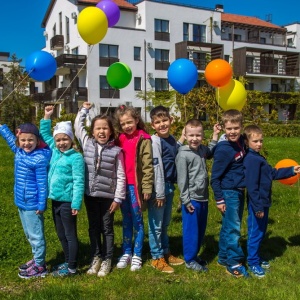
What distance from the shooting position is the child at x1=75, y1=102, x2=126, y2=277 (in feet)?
13.7

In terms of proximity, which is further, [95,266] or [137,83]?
[137,83]

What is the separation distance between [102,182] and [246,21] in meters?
44.5

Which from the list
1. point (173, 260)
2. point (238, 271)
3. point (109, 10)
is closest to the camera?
point (238, 271)

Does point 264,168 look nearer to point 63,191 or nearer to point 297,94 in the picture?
point 63,191

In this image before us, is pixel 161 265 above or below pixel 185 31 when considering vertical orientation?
below

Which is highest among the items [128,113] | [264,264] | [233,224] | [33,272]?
[128,113]

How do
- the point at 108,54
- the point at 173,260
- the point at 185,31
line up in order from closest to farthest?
the point at 173,260 < the point at 108,54 < the point at 185,31

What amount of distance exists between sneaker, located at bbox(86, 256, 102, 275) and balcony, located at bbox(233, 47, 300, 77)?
37.3m

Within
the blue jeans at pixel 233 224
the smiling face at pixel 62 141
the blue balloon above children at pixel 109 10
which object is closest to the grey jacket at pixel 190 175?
the blue jeans at pixel 233 224

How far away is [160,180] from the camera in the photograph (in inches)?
169

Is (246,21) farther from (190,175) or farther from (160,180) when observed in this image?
(160,180)

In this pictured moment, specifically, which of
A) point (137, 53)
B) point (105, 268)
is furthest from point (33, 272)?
point (137, 53)

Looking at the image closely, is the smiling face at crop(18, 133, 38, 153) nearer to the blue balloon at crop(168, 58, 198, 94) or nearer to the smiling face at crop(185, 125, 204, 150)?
the smiling face at crop(185, 125, 204, 150)

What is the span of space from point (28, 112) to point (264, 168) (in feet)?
80.8
